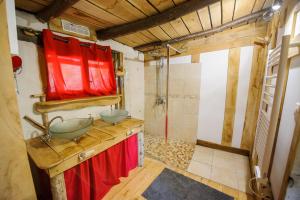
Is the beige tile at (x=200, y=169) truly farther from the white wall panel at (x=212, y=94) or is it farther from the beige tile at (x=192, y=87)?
the beige tile at (x=192, y=87)

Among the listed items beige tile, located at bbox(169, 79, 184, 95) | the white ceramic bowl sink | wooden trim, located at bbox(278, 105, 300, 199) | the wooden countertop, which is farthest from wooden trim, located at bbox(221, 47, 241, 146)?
the white ceramic bowl sink

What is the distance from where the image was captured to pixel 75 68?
163 centimetres

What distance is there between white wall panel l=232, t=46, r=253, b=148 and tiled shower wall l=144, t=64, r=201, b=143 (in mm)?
670

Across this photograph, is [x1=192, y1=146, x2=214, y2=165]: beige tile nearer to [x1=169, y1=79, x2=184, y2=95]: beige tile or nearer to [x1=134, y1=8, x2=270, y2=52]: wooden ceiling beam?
[x1=169, y1=79, x2=184, y2=95]: beige tile

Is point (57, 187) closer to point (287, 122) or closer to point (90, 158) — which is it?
point (90, 158)

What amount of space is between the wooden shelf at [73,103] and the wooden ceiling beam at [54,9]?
2.96ft

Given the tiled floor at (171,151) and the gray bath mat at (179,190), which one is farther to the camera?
the tiled floor at (171,151)

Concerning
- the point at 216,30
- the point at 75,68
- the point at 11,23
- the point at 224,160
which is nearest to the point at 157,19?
the point at 216,30

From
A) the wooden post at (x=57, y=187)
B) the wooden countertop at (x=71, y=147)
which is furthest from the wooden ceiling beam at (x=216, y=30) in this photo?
the wooden post at (x=57, y=187)

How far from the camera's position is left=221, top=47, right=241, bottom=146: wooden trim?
7.02 feet

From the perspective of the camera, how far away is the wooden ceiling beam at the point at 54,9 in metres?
1.14

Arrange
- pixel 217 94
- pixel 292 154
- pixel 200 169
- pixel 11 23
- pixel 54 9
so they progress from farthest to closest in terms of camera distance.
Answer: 1. pixel 217 94
2. pixel 200 169
3. pixel 54 9
4. pixel 11 23
5. pixel 292 154

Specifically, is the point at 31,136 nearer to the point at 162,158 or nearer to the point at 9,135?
the point at 9,135

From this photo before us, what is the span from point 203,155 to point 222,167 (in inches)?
14.0
